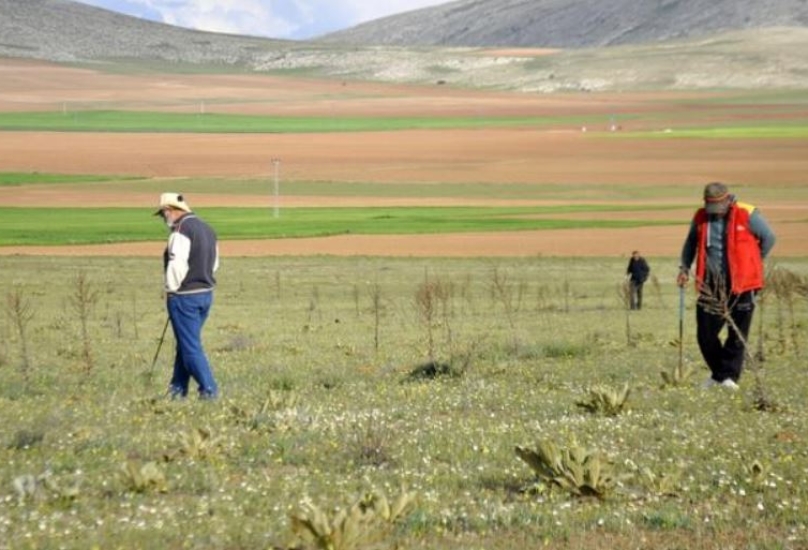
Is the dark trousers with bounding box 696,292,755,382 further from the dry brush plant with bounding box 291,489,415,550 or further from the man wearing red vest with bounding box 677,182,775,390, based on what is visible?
the dry brush plant with bounding box 291,489,415,550

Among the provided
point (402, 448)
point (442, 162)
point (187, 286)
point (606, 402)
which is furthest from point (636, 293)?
point (442, 162)

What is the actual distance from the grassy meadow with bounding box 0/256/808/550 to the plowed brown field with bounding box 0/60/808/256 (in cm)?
2718

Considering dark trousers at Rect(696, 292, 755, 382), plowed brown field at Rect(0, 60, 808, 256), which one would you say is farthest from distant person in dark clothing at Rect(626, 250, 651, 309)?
Answer: dark trousers at Rect(696, 292, 755, 382)

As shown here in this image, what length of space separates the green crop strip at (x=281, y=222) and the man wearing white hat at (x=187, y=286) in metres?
35.6

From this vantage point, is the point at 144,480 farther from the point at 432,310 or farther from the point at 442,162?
the point at 442,162

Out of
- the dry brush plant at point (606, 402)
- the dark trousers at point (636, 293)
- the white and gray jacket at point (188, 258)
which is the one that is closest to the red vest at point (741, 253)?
the dry brush plant at point (606, 402)

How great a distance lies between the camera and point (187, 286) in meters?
12.8

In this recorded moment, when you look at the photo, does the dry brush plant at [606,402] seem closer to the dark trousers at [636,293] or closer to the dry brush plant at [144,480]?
the dry brush plant at [144,480]

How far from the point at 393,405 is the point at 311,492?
3.66 m

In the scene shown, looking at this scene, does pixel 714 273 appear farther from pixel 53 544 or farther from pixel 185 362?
pixel 53 544

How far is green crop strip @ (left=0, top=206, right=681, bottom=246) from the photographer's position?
165 ft

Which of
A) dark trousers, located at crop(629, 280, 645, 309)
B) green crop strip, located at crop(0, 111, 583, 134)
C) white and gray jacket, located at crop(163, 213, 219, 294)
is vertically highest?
green crop strip, located at crop(0, 111, 583, 134)

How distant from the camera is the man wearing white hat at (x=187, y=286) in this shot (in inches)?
498

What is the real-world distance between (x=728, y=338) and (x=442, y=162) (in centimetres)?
7656
